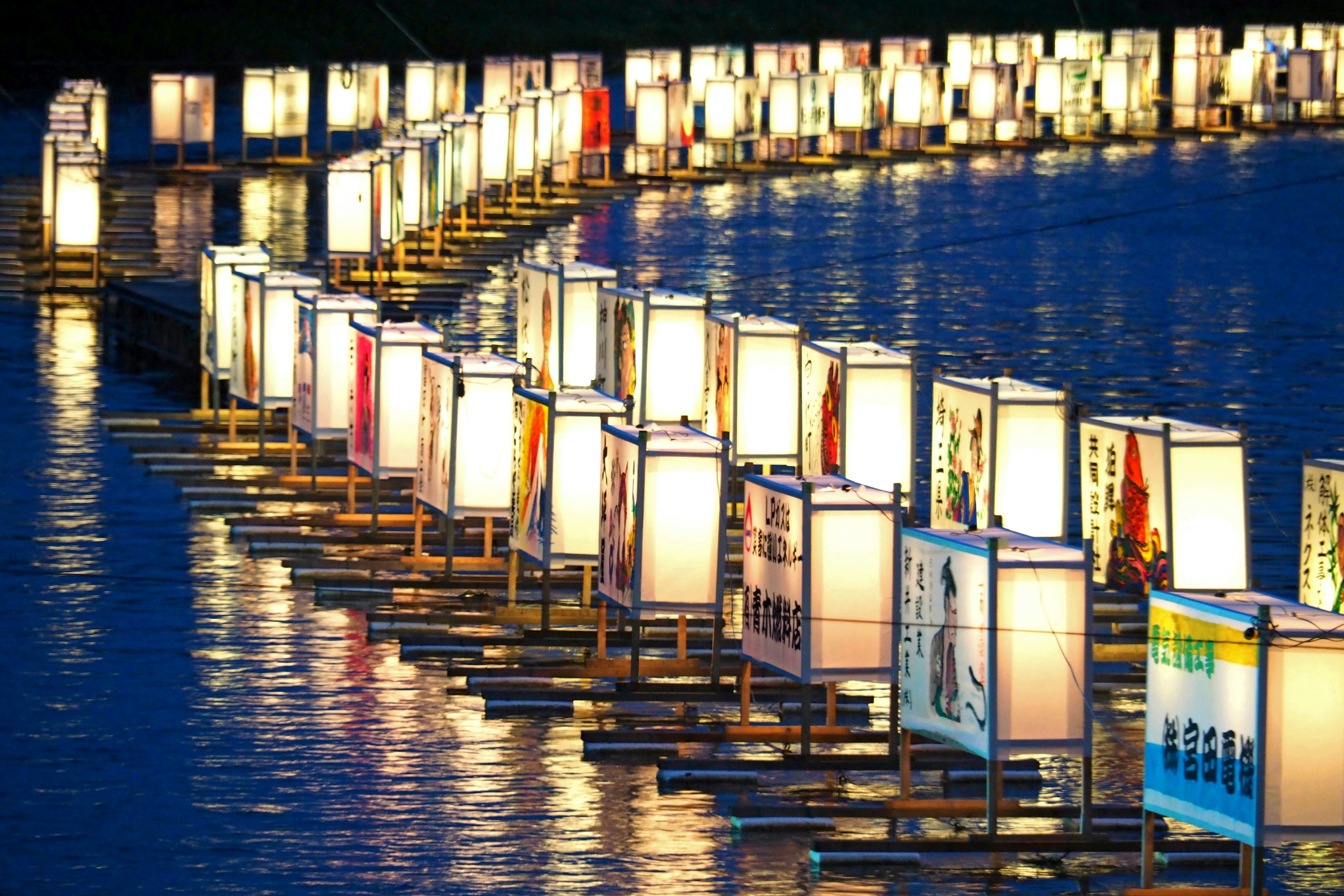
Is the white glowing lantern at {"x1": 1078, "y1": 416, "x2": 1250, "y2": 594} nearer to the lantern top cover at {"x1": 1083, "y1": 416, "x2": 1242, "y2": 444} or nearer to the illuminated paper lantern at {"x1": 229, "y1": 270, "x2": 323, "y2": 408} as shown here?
the lantern top cover at {"x1": 1083, "y1": 416, "x2": 1242, "y2": 444}

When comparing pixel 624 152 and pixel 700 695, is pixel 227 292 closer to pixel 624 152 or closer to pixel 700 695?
pixel 700 695

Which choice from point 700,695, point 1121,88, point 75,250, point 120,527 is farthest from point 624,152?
point 700,695

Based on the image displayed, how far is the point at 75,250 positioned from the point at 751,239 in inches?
461

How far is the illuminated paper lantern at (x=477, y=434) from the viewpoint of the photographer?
69.4 ft

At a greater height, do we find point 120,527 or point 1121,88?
point 1121,88

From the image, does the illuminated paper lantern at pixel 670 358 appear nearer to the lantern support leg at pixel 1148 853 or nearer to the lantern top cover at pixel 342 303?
the lantern top cover at pixel 342 303

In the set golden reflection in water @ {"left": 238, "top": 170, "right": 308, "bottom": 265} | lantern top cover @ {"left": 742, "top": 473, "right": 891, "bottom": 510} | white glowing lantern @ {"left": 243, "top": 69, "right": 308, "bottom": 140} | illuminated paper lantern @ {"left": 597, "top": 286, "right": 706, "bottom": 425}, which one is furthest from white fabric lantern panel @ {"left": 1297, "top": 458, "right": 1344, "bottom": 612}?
white glowing lantern @ {"left": 243, "top": 69, "right": 308, "bottom": 140}

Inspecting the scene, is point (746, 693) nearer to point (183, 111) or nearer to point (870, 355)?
point (870, 355)

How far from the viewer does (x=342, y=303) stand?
25.1 metres

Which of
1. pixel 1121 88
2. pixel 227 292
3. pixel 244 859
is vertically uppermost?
pixel 1121 88

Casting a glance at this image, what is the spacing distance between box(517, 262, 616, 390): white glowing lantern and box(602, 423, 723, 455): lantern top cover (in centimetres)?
917

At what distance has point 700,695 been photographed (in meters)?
18.8

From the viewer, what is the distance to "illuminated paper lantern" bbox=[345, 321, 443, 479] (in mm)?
→ 23094

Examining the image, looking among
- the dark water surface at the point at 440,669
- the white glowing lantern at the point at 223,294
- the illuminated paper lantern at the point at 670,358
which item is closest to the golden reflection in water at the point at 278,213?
the dark water surface at the point at 440,669
